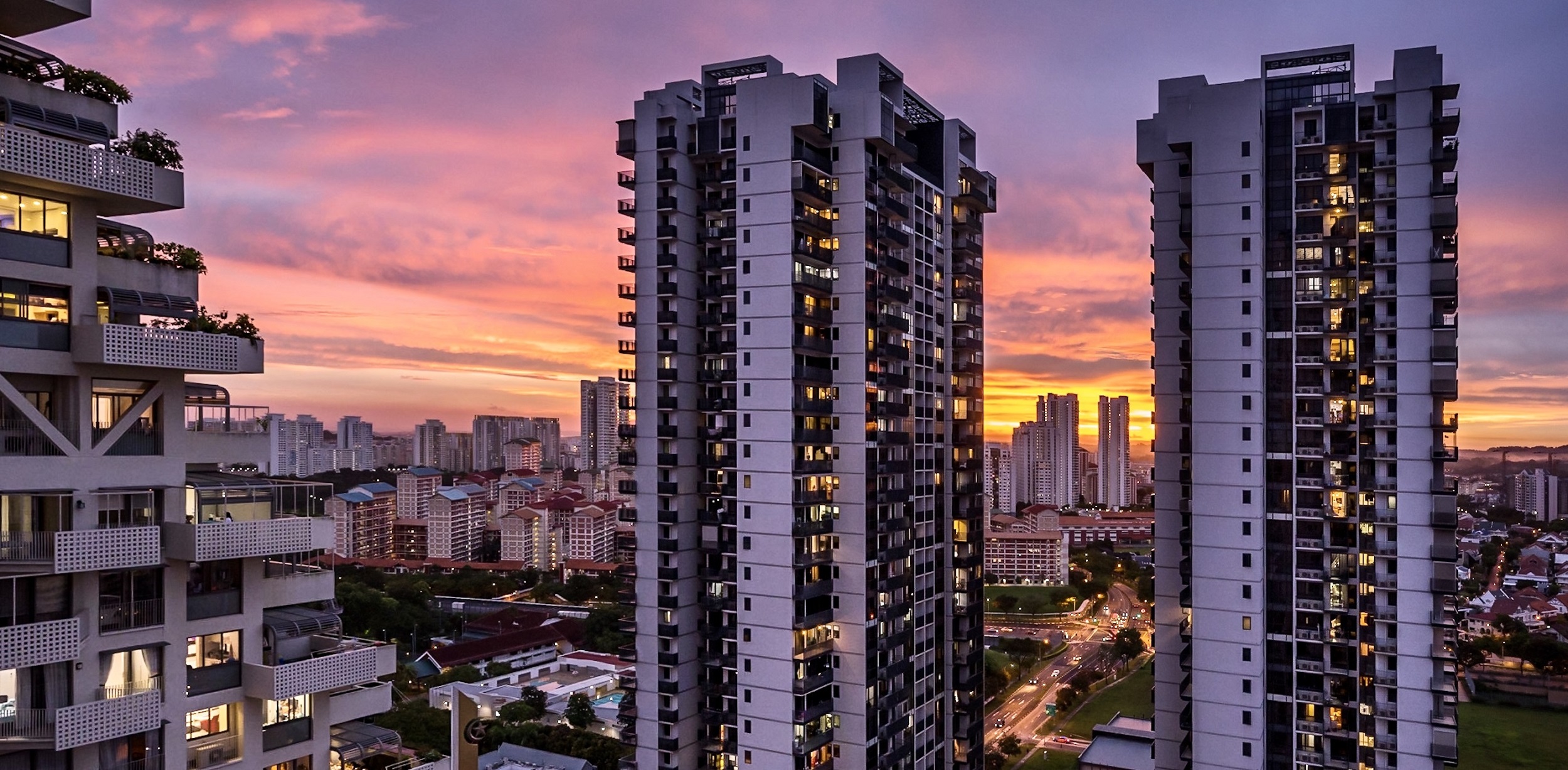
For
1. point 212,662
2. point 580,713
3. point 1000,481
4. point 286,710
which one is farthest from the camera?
point 1000,481

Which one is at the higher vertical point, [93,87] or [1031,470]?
[93,87]

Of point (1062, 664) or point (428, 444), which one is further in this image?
point (428, 444)

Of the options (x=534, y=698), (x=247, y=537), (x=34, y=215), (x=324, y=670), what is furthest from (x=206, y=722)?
(x=534, y=698)

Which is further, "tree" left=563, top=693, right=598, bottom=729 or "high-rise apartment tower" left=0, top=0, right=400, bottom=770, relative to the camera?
"tree" left=563, top=693, right=598, bottom=729

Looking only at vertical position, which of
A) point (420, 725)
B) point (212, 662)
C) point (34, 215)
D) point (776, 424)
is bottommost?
point (420, 725)

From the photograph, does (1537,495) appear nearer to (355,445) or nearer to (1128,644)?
(1128,644)

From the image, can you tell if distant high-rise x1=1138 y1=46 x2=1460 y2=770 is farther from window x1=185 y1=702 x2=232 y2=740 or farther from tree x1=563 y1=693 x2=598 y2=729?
tree x1=563 y1=693 x2=598 y2=729

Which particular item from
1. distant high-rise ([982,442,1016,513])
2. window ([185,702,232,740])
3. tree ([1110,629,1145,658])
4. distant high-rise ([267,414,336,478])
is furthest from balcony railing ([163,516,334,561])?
distant high-rise ([982,442,1016,513])
